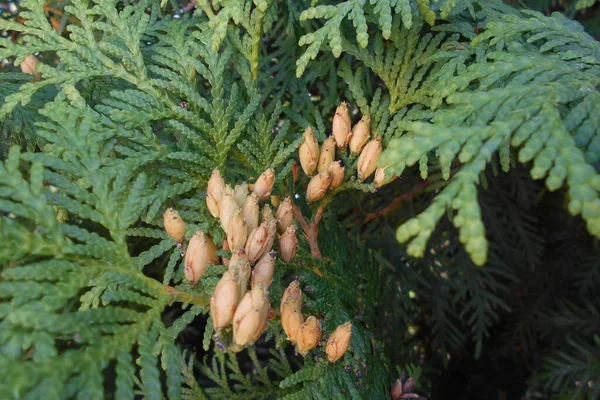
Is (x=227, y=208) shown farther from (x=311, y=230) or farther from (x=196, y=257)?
(x=311, y=230)

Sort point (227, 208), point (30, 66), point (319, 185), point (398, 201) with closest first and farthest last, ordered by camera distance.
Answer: point (227, 208)
point (319, 185)
point (30, 66)
point (398, 201)

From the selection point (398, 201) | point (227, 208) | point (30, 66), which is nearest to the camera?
point (227, 208)

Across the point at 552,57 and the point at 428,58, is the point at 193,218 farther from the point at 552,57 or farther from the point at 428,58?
the point at 552,57

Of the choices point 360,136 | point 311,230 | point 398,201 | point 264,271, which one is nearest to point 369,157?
point 360,136

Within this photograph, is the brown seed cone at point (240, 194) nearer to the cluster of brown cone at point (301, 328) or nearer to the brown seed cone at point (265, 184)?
the brown seed cone at point (265, 184)

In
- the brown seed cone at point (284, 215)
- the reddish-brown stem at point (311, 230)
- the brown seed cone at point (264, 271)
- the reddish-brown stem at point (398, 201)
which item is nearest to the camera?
the brown seed cone at point (264, 271)

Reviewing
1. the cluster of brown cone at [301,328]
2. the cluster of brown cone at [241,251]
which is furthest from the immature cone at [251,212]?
the cluster of brown cone at [301,328]
